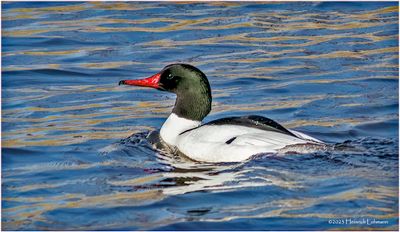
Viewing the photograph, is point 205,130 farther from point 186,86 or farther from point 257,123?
point 186,86

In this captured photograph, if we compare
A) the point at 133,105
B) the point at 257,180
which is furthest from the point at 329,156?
the point at 133,105

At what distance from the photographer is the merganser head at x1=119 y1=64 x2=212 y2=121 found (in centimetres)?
1060

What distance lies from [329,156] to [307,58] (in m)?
5.17

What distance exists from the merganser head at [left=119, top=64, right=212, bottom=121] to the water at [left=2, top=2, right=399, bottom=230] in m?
0.60

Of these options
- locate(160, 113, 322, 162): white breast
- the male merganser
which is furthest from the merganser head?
locate(160, 113, 322, 162): white breast

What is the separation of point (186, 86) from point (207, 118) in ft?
4.38

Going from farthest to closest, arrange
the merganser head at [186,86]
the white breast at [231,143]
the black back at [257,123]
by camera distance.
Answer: the merganser head at [186,86]
the black back at [257,123]
the white breast at [231,143]

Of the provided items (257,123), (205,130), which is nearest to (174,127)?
(205,130)

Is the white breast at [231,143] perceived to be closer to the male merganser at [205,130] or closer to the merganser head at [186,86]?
the male merganser at [205,130]

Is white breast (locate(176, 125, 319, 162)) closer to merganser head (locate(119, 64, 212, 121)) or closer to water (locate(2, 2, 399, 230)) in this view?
water (locate(2, 2, 399, 230))

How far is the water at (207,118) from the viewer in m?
8.26

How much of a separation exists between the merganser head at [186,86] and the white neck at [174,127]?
47 millimetres

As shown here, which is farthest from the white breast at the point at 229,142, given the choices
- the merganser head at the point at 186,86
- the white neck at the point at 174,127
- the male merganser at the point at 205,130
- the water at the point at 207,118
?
the merganser head at the point at 186,86

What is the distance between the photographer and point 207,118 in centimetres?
1191
